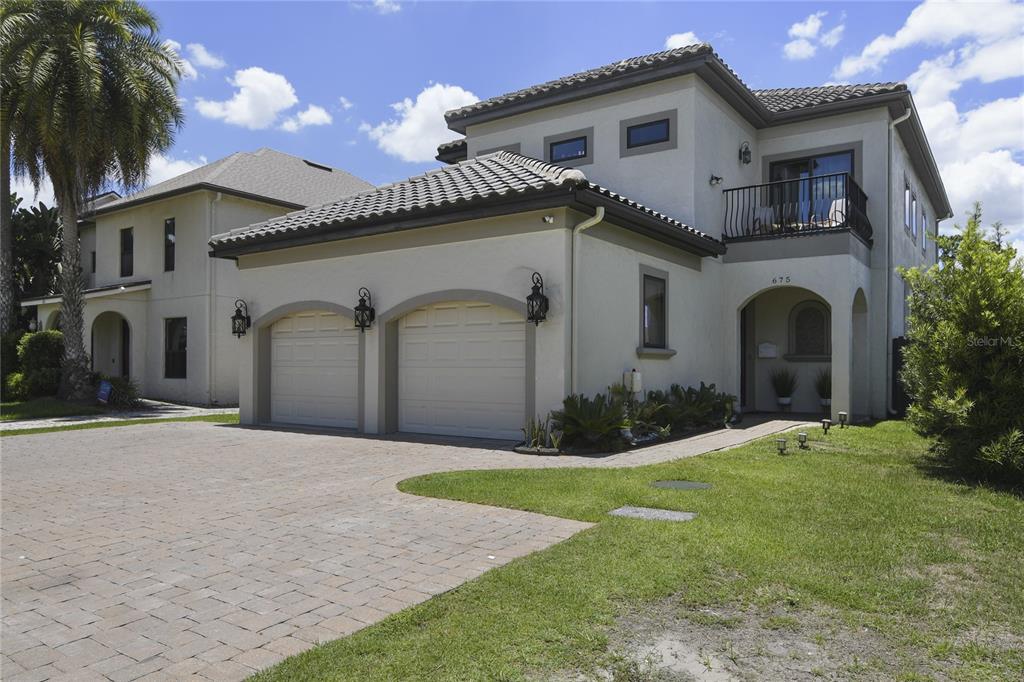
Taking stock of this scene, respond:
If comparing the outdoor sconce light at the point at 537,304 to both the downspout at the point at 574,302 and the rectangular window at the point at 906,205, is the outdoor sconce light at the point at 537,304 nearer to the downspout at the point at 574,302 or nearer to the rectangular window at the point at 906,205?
the downspout at the point at 574,302

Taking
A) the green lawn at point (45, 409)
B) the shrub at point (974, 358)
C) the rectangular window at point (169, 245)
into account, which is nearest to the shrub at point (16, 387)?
the green lawn at point (45, 409)

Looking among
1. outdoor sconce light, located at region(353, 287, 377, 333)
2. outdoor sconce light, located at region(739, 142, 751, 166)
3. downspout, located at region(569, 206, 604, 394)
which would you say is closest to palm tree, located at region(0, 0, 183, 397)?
outdoor sconce light, located at region(353, 287, 377, 333)

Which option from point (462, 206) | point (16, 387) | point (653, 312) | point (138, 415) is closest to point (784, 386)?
point (653, 312)

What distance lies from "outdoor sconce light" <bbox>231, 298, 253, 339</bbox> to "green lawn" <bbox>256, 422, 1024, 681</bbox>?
29.3 ft

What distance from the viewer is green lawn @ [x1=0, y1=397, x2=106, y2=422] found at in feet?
58.2

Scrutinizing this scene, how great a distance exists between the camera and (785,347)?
16.8m

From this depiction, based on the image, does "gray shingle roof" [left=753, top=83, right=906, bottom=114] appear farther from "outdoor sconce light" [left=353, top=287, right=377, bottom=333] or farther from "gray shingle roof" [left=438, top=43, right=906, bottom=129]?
"outdoor sconce light" [left=353, top=287, right=377, bottom=333]

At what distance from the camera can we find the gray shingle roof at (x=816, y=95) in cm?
1545

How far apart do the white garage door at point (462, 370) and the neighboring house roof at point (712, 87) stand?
259 inches

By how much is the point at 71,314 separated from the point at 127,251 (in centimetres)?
523

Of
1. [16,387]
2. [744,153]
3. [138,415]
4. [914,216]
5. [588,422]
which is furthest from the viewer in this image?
[16,387]

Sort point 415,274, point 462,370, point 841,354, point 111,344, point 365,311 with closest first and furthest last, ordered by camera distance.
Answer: point 462,370 < point 415,274 < point 365,311 < point 841,354 < point 111,344

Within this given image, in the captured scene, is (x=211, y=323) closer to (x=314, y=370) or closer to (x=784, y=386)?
(x=314, y=370)

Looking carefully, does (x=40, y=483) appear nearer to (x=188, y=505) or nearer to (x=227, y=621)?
(x=188, y=505)
